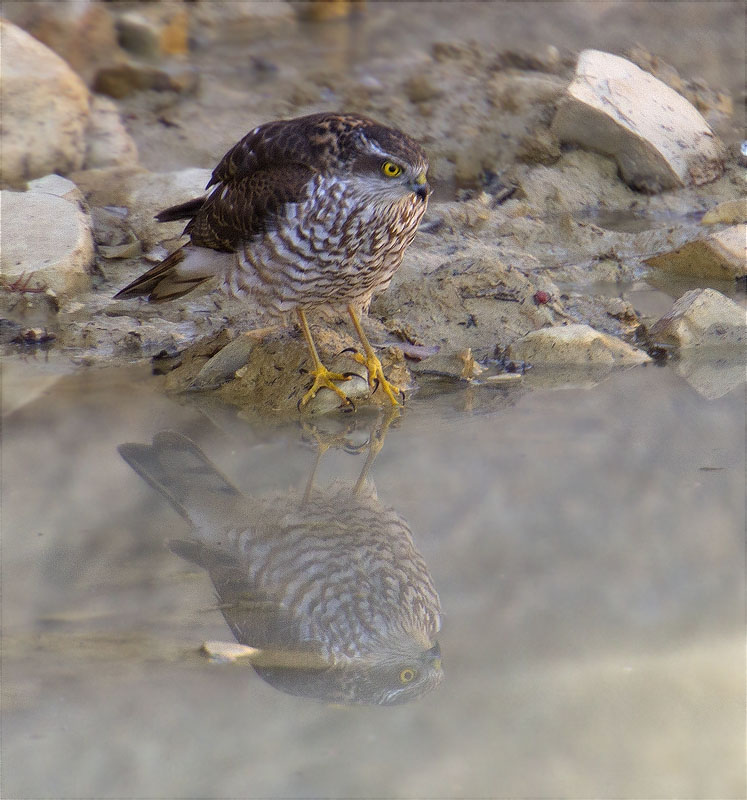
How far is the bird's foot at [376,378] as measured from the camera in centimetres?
397

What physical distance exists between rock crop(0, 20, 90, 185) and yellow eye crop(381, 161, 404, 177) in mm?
3117

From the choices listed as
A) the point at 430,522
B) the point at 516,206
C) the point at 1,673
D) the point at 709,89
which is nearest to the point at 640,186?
the point at 516,206

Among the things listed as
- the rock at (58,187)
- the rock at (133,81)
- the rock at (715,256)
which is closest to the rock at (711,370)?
the rock at (715,256)

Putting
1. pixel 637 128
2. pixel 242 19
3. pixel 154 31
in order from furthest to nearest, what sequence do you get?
pixel 242 19, pixel 154 31, pixel 637 128

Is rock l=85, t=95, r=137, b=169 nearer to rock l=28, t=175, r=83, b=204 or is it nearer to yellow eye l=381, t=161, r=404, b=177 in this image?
rock l=28, t=175, r=83, b=204

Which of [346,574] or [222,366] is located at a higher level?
[346,574]

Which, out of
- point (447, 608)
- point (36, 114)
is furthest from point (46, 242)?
point (447, 608)

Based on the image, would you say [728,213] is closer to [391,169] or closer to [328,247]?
[391,169]

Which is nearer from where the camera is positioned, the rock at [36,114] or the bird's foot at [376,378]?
the bird's foot at [376,378]

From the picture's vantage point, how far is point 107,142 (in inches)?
247

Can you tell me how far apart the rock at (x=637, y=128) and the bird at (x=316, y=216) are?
2.52 m

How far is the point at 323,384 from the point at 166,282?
0.92 m

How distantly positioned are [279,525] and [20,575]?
31.4 inches

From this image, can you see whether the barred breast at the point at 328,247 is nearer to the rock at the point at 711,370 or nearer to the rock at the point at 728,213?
the rock at the point at 711,370
